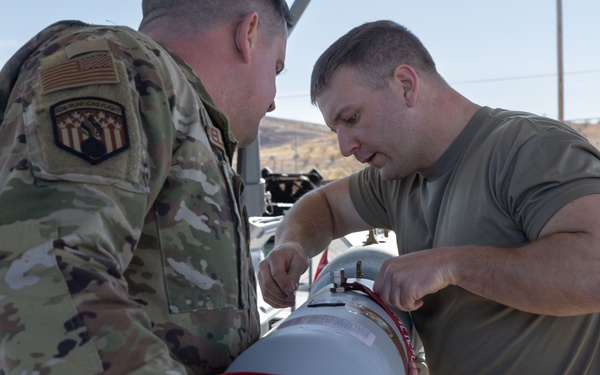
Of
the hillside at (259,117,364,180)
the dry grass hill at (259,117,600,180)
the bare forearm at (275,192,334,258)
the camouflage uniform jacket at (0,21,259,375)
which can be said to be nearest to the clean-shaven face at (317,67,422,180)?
the bare forearm at (275,192,334,258)

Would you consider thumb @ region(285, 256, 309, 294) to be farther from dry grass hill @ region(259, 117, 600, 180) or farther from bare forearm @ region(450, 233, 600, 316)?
dry grass hill @ region(259, 117, 600, 180)

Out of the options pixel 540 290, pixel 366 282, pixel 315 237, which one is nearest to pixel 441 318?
pixel 366 282

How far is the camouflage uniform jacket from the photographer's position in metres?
1.04

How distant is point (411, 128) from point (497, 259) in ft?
2.41

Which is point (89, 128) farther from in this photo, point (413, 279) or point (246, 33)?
point (413, 279)

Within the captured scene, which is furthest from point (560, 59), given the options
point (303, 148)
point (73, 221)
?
point (303, 148)

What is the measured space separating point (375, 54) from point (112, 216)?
1739 millimetres

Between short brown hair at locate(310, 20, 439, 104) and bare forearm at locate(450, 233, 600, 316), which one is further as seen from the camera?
short brown hair at locate(310, 20, 439, 104)

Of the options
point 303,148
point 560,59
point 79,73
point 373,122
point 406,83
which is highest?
point 79,73

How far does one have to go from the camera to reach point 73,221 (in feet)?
3.48

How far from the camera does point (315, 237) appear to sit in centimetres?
332

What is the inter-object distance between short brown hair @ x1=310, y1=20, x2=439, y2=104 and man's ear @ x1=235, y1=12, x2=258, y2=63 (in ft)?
3.21

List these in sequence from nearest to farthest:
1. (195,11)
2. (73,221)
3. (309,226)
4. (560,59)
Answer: (73,221)
(195,11)
(309,226)
(560,59)

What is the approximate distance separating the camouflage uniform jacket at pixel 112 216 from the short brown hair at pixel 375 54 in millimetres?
1205
